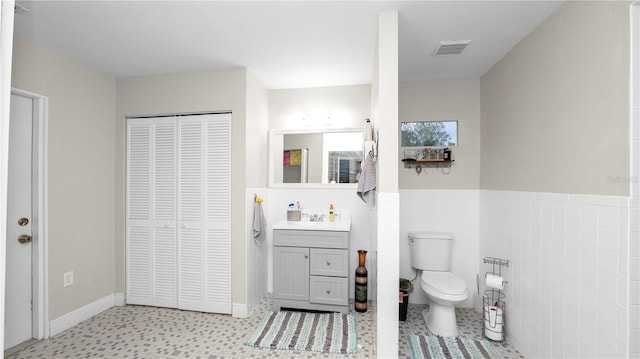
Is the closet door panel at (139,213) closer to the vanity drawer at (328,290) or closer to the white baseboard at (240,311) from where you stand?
the white baseboard at (240,311)

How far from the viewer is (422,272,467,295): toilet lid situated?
2331 mm

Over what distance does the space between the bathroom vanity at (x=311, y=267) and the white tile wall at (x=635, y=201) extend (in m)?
1.84

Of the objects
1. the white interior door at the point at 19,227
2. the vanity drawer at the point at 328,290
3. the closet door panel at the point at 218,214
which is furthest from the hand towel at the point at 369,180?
the white interior door at the point at 19,227

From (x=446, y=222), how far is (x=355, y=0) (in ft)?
7.48

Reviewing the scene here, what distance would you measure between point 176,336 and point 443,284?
2.31m

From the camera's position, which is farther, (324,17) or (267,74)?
(267,74)

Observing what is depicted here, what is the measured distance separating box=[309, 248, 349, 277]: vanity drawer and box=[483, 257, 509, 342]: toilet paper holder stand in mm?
1213

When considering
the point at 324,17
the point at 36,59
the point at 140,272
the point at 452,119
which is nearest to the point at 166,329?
the point at 140,272

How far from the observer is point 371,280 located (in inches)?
122

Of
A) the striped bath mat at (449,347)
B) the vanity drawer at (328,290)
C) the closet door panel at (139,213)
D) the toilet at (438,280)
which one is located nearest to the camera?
the striped bath mat at (449,347)

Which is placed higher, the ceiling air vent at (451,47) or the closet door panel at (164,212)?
the ceiling air vent at (451,47)

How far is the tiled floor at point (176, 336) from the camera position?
7.04 feet

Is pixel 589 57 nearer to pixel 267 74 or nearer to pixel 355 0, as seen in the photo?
pixel 355 0

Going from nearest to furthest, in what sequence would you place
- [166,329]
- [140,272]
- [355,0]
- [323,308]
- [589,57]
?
[589,57] → [355,0] → [166,329] → [323,308] → [140,272]
